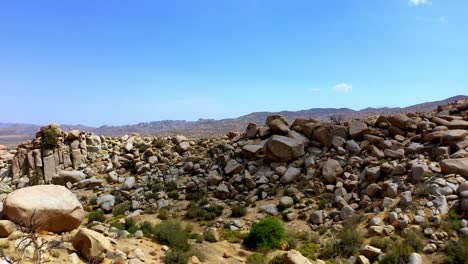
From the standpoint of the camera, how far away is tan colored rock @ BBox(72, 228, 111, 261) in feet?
26.8

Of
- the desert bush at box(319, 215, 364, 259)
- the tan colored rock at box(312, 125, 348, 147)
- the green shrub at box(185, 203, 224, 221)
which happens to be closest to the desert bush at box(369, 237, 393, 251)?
the desert bush at box(319, 215, 364, 259)

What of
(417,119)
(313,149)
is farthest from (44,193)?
(417,119)

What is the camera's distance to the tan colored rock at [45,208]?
336 inches

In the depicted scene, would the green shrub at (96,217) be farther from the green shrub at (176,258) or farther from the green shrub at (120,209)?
the green shrub at (176,258)

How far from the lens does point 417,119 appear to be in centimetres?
1847

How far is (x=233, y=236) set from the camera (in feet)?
42.6

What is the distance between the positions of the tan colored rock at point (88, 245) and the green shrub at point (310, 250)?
600 centimetres

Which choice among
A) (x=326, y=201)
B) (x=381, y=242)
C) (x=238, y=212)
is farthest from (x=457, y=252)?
(x=238, y=212)

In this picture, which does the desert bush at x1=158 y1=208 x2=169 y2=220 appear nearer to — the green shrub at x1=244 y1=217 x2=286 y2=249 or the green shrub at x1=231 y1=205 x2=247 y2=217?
the green shrub at x1=231 y1=205 x2=247 y2=217

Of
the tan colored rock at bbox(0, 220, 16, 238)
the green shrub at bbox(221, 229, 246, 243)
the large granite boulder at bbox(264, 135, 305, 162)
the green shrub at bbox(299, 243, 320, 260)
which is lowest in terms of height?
the green shrub at bbox(299, 243, 320, 260)

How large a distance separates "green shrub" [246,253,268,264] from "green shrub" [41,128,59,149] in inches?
596

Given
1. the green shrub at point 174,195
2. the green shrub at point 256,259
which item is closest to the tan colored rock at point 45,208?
the green shrub at point 256,259

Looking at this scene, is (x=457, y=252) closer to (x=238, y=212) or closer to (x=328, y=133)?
(x=238, y=212)

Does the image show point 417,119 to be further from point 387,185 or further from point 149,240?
point 149,240
